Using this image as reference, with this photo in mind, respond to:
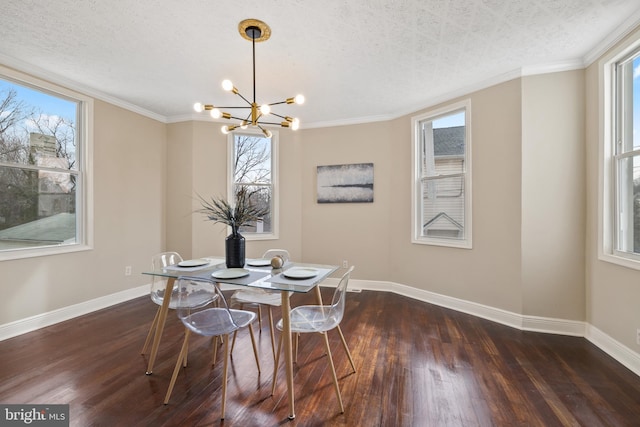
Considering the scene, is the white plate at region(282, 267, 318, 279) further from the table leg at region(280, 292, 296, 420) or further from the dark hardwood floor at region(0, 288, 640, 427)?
the dark hardwood floor at region(0, 288, 640, 427)

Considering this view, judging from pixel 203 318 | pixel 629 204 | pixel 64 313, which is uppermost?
pixel 629 204

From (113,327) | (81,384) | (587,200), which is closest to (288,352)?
(81,384)

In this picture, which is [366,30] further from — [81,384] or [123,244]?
[123,244]

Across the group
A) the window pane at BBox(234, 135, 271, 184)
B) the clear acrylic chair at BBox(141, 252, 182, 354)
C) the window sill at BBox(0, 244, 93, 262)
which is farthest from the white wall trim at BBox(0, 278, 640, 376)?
the window pane at BBox(234, 135, 271, 184)

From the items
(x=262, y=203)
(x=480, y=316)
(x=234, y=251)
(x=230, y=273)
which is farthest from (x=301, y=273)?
(x=262, y=203)

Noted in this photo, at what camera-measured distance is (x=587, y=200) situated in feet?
9.12

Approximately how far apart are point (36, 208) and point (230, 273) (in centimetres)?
249

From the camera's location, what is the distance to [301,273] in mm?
2174

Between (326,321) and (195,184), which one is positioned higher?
(195,184)

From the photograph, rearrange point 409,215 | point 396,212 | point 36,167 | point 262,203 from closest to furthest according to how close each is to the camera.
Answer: point 36,167, point 409,215, point 396,212, point 262,203

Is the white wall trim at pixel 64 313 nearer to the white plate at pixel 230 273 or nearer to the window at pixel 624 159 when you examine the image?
the white plate at pixel 230 273

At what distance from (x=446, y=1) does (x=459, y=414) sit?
2688 millimetres

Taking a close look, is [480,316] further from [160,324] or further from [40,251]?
[40,251]

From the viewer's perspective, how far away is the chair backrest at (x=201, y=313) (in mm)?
1857
